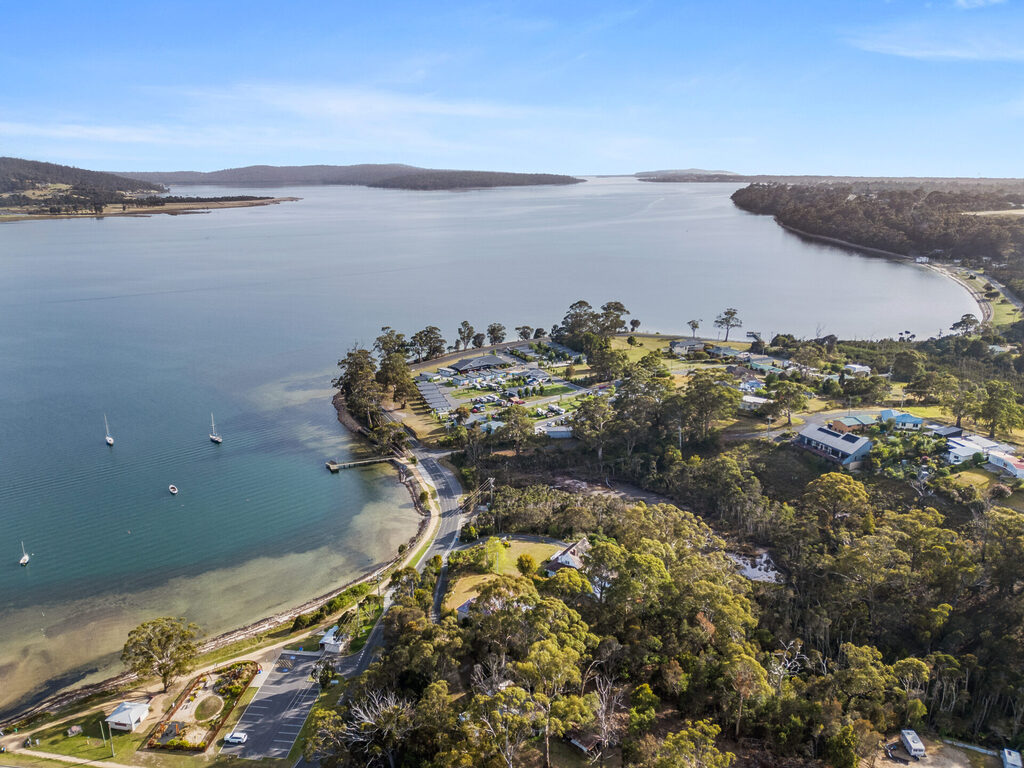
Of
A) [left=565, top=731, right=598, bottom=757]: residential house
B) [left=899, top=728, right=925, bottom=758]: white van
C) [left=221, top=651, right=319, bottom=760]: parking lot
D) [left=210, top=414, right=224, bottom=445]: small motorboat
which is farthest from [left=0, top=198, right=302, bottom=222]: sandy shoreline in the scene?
[left=899, top=728, right=925, bottom=758]: white van

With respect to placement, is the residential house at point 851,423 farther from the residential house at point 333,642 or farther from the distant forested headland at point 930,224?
the distant forested headland at point 930,224

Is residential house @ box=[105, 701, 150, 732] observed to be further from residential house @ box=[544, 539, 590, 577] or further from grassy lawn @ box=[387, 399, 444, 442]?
grassy lawn @ box=[387, 399, 444, 442]

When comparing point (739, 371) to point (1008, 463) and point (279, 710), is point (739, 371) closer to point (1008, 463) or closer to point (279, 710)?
point (1008, 463)

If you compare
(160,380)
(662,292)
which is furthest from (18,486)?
(662,292)

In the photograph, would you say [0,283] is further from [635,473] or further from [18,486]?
[635,473]

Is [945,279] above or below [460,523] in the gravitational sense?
above

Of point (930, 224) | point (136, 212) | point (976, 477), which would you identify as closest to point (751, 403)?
point (976, 477)

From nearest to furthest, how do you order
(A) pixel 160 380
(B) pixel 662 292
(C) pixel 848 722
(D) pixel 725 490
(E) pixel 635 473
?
1. (C) pixel 848 722
2. (D) pixel 725 490
3. (E) pixel 635 473
4. (A) pixel 160 380
5. (B) pixel 662 292
